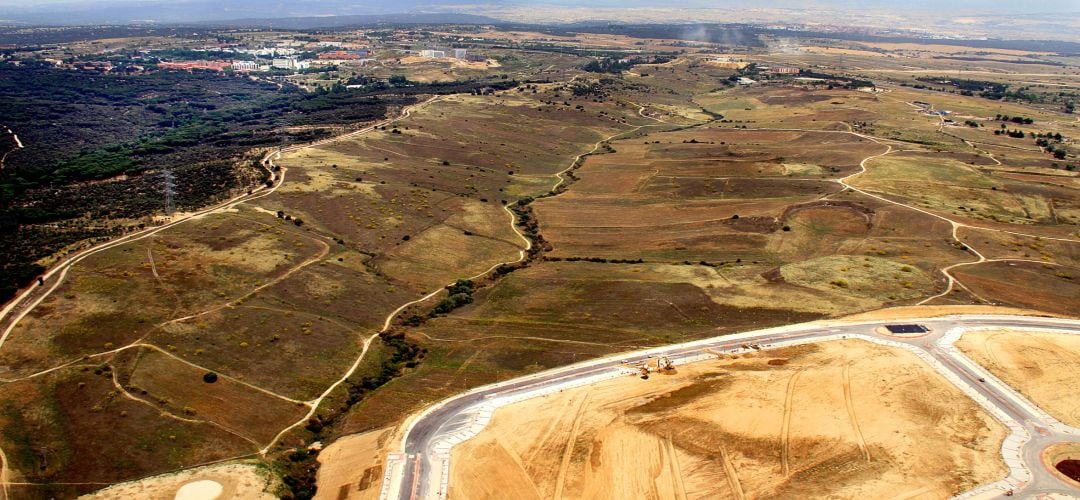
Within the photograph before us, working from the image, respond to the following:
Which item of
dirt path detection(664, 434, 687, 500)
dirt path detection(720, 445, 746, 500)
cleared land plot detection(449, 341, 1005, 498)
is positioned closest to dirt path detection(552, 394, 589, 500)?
cleared land plot detection(449, 341, 1005, 498)

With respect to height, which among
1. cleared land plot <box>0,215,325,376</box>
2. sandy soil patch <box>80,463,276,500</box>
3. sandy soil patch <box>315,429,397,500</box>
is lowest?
sandy soil patch <box>315,429,397,500</box>

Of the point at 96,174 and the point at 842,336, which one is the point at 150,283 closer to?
the point at 96,174

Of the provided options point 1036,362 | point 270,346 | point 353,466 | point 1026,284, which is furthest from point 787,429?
point 1026,284

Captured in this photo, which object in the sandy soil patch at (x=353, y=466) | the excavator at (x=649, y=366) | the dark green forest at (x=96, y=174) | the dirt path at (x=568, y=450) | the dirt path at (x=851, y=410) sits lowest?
the sandy soil patch at (x=353, y=466)

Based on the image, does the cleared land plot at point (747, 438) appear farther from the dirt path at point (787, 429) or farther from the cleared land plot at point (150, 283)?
the cleared land plot at point (150, 283)

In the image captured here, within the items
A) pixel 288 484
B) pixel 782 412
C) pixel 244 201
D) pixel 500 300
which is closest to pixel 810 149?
pixel 500 300

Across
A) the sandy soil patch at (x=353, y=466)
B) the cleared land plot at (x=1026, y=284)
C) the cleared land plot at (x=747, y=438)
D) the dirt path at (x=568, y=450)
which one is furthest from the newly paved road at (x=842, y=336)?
the cleared land plot at (x=1026, y=284)

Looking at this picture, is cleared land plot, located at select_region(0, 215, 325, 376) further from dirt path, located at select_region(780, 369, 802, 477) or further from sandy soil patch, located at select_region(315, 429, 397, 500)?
dirt path, located at select_region(780, 369, 802, 477)

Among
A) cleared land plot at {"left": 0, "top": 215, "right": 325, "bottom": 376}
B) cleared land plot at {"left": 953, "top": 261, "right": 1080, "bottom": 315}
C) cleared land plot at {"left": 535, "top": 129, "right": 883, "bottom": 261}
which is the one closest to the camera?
cleared land plot at {"left": 0, "top": 215, "right": 325, "bottom": 376}
